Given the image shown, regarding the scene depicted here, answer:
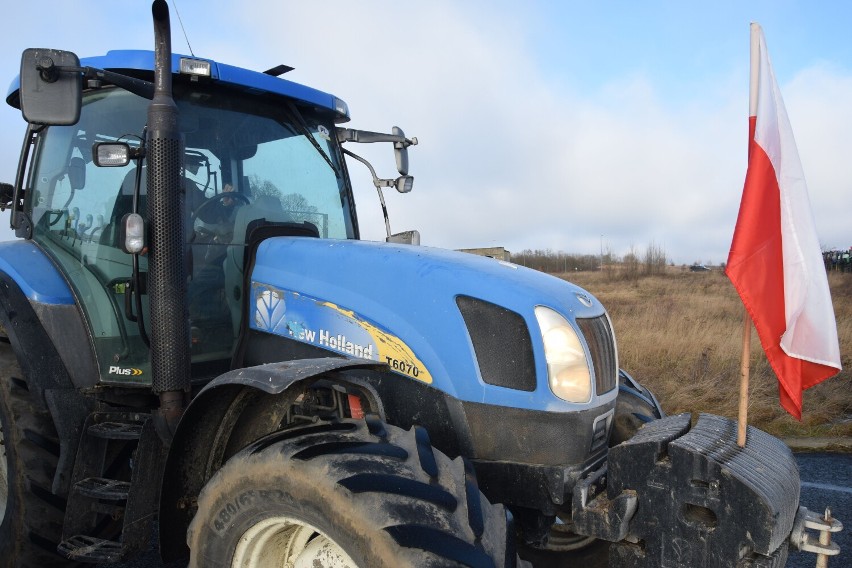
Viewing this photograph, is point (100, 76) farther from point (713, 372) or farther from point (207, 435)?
point (713, 372)

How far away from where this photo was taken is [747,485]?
190cm

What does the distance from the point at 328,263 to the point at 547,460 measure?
114cm

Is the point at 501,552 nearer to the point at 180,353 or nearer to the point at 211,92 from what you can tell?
the point at 180,353

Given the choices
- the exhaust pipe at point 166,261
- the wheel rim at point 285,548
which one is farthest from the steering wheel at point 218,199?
the wheel rim at point 285,548

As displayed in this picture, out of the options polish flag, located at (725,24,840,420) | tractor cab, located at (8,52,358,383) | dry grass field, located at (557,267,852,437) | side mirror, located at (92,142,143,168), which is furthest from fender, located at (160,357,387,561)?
dry grass field, located at (557,267,852,437)

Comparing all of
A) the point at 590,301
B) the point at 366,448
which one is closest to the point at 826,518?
the point at 590,301

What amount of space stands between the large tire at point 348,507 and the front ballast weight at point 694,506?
15.4 inches

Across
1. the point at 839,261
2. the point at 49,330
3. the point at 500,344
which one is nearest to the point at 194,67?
the point at 49,330

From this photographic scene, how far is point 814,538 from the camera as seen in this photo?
2.15 m

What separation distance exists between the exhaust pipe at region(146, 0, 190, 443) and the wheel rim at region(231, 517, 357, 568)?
0.73 meters

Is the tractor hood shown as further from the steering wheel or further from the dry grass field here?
the dry grass field

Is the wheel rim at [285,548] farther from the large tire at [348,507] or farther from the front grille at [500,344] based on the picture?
the front grille at [500,344]

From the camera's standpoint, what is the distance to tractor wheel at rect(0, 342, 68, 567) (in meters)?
2.88

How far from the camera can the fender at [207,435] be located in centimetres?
236
